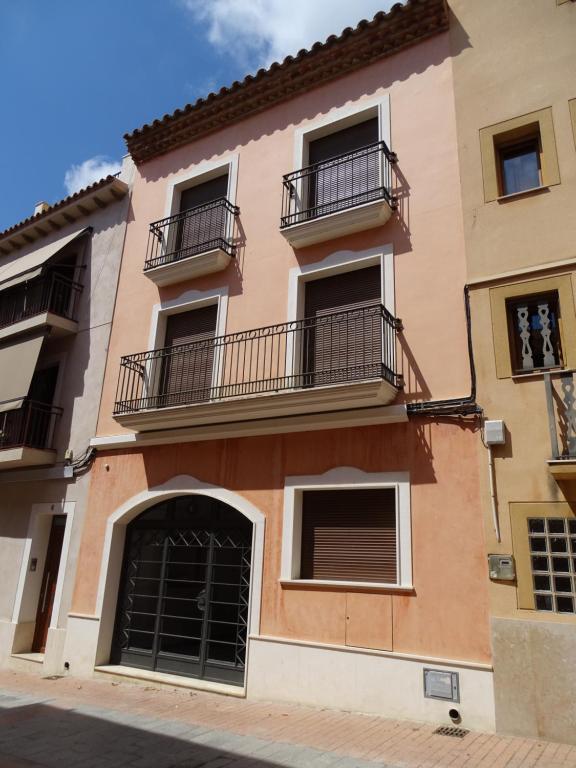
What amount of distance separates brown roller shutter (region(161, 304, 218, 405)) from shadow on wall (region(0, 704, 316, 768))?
474 cm

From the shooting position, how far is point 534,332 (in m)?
6.91

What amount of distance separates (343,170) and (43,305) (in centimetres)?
735

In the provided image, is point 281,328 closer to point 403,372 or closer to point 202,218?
point 403,372

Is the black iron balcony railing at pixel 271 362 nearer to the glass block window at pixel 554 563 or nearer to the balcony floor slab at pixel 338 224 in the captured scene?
the balcony floor slab at pixel 338 224

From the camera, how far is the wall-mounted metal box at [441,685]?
20.2 feet

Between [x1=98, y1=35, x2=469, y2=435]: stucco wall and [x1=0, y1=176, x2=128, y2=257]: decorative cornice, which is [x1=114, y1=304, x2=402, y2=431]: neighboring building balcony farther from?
[x1=0, y1=176, x2=128, y2=257]: decorative cornice

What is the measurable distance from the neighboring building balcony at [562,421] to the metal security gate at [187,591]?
182 inches

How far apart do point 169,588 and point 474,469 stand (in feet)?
17.9

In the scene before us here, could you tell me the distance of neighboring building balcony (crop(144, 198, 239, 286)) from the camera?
9.98 m

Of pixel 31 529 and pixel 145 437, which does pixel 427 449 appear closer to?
pixel 145 437

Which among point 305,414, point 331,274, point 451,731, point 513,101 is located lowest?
point 451,731

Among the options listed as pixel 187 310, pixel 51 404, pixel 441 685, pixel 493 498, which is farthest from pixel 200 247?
pixel 441 685

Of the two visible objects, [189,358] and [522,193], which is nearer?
[522,193]

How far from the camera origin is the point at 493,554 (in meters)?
6.32
